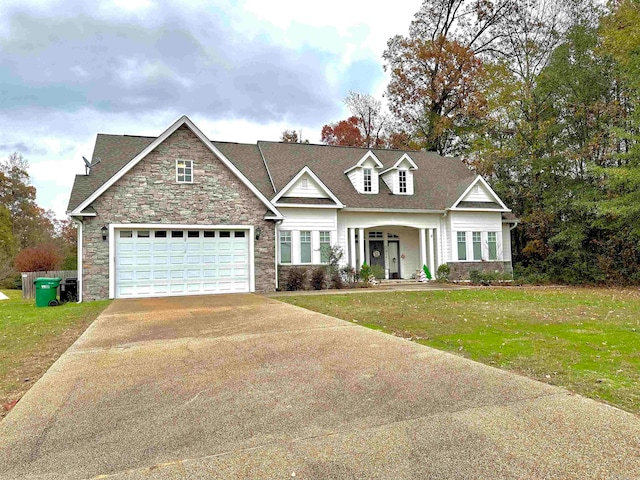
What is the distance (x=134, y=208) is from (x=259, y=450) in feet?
44.9

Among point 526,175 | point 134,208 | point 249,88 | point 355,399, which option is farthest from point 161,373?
point 526,175

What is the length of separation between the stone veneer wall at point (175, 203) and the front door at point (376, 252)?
702 cm

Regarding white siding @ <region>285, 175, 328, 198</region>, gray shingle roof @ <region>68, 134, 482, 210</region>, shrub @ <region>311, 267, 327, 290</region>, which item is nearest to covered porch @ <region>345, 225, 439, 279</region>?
gray shingle roof @ <region>68, 134, 482, 210</region>

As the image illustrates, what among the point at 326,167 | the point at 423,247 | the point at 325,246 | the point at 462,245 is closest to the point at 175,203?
the point at 325,246

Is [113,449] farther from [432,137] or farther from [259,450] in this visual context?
[432,137]

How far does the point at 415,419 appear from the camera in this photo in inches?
137

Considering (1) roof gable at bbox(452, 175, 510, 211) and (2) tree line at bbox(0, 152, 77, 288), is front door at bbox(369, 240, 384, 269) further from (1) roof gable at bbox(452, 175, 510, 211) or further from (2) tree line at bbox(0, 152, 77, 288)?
(2) tree line at bbox(0, 152, 77, 288)

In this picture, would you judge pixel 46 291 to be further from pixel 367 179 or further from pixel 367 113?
pixel 367 113

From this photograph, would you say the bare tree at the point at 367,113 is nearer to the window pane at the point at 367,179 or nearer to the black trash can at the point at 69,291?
the window pane at the point at 367,179

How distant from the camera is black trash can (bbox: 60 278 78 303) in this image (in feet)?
49.3

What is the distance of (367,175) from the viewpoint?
69.3 ft

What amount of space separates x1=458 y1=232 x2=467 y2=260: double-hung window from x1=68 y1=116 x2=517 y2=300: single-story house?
50 millimetres

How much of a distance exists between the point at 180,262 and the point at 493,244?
15.2 m

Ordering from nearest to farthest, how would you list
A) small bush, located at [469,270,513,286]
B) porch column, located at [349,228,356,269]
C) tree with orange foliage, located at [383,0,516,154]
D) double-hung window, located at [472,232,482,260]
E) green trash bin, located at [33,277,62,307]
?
green trash bin, located at [33,277,62,307] < small bush, located at [469,270,513,286] < porch column, located at [349,228,356,269] < double-hung window, located at [472,232,482,260] < tree with orange foliage, located at [383,0,516,154]
